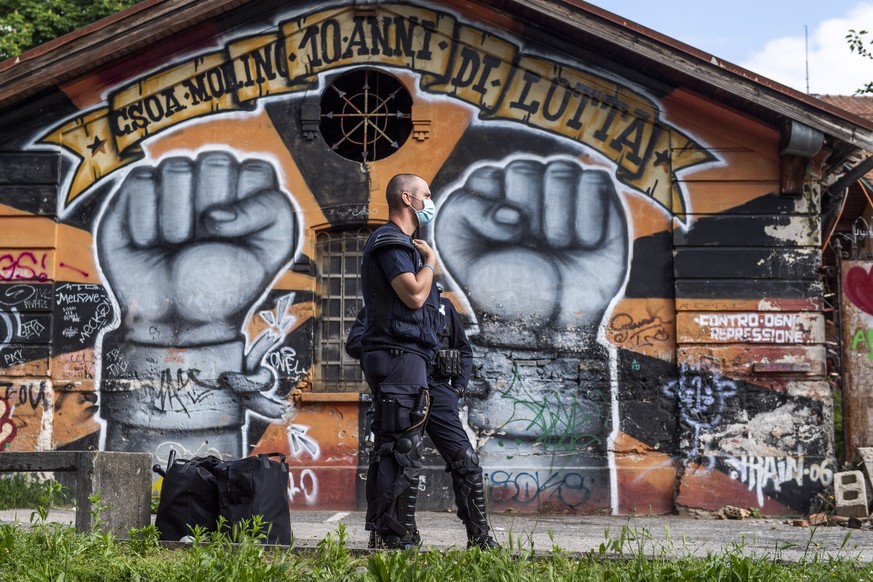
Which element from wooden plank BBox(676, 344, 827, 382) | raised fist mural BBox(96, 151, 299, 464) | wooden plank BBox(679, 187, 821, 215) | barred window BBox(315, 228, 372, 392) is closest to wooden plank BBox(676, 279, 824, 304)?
wooden plank BBox(676, 344, 827, 382)

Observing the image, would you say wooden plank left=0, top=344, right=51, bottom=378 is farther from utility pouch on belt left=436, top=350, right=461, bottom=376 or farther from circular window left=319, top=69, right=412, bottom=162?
utility pouch on belt left=436, top=350, right=461, bottom=376

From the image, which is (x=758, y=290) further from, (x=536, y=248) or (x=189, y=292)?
(x=189, y=292)

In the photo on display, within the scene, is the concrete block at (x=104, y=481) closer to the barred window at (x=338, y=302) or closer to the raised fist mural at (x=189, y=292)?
the raised fist mural at (x=189, y=292)

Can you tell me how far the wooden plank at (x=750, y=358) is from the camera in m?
9.91

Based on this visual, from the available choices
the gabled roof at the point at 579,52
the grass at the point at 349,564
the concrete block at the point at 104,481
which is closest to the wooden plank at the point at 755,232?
the gabled roof at the point at 579,52

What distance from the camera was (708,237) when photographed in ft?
33.1

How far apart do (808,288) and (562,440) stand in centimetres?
280

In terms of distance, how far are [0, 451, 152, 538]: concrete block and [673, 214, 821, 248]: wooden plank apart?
5.90m

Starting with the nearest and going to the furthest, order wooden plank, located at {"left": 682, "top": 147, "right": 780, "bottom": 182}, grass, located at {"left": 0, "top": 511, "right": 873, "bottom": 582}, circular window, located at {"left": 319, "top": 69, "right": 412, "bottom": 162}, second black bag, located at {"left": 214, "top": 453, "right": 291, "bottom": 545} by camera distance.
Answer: grass, located at {"left": 0, "top": 511, "right": 873, "bottom": 582} → second black bag, located at {"left": 214, "top": 453, "right": 291, "bottom": 545} → wooden plank, located at {"left": 682, "top": 147, "right": 780, "bottom": 182} → circular window, located at {"left": 319, "top": 69, "right": 412, "bottom": 162}

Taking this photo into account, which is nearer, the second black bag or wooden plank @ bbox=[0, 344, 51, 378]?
the second black bag

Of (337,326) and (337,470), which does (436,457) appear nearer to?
(337,470)

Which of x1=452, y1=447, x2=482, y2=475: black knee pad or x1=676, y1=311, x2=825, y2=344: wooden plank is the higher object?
x1=676, y1=311, x2=825, y2=344: wooden plank

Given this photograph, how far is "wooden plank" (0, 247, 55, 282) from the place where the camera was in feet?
33.6

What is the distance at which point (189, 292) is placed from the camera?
1030 centimetres
